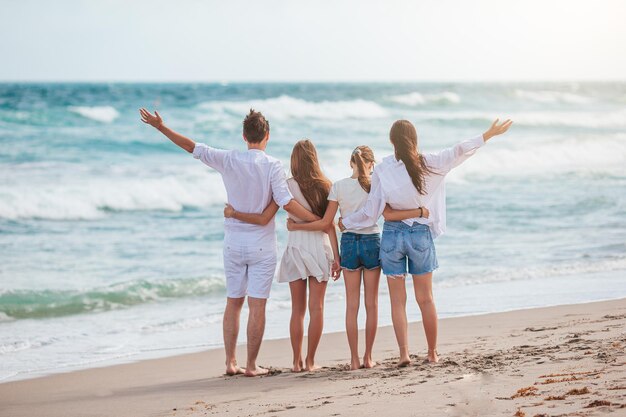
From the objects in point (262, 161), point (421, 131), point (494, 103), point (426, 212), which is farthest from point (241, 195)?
point (494, 103)

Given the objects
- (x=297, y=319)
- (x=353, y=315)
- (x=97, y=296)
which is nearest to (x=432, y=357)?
(x=353, y=315)

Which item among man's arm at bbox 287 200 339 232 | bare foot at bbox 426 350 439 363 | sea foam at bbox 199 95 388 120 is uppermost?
sea foam at bbox 199 95 388 120

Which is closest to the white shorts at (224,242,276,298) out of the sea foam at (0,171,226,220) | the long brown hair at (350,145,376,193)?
the long brown hair at (350,145,376,193)

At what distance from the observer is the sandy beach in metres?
4.61

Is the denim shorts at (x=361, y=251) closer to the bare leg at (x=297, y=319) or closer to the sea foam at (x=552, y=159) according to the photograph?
the bare leg at (x=297, y=319)

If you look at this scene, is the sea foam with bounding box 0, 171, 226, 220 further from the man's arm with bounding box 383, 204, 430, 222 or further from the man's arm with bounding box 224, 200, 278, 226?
the man's arm with bounding box 383, 204, 430, 222

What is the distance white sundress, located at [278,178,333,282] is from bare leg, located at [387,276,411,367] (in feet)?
1.49

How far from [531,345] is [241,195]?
2252 millimetres

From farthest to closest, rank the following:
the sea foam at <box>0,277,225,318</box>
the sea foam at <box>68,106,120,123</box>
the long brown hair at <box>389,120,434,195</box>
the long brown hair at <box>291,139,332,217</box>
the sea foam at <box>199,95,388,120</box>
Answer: the sea foam at <box>199,95,388,120</box> < the sea foam at <box>68,106,120,123</box> < the sea foam at <box>0,277,225,318</box> < the long brown hair at <box>291,139,332,217</box> < the long brown hair at <box>389,120,434,195</box>

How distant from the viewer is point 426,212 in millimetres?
5914

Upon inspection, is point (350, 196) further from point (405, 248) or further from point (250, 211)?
point (250, 211)

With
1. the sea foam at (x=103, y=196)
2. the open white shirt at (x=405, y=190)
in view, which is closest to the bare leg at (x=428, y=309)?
the open white shirt at (x=405, y=190)

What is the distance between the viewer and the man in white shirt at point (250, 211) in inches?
235

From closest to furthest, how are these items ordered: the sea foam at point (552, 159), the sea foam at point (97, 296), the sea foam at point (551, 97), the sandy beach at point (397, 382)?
the sandy beach at point (397, 382)
the sea foam at point (97, 296)
the sea foam at point (552, 159)
the sea foam at point (551, 97)
